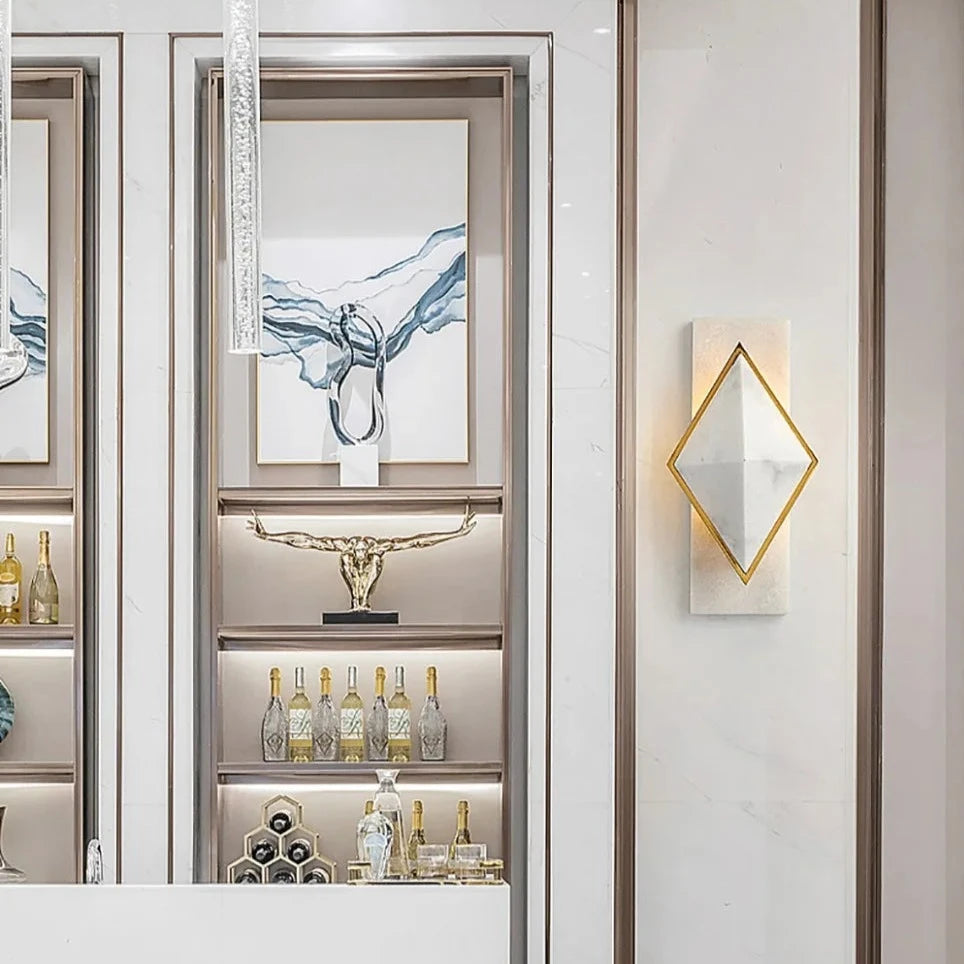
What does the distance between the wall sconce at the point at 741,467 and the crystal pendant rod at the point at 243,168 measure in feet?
5.56

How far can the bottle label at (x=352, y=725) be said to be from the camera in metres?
2.79

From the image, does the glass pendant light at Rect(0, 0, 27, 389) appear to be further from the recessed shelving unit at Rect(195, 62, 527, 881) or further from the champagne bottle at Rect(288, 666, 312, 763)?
the champagne bottle at Rect(288, 666, 312, 763)

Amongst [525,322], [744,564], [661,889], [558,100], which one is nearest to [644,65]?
[558,100]

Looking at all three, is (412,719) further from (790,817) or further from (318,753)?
(790,817)

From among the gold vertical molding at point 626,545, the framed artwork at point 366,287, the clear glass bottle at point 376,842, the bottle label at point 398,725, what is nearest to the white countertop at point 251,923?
the clear glass bottle at point 376,842

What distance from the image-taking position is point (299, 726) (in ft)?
9.11

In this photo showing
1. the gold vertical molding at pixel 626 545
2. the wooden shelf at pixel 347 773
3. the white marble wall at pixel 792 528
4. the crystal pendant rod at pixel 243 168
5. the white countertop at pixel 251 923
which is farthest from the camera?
the wooden shelf at pixel 347 773

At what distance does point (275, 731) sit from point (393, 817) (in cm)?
36

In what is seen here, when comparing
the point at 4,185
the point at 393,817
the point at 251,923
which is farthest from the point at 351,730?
the point at 4,185

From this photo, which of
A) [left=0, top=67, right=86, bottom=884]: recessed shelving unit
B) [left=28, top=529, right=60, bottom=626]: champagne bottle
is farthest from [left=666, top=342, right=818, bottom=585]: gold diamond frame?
[left=28, top=529, right=60, bottom=626]: champagne bottle

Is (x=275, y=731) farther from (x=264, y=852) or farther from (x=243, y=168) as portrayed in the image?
(x=243, y=168)

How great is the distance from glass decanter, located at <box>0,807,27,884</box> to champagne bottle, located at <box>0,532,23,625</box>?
435 mm

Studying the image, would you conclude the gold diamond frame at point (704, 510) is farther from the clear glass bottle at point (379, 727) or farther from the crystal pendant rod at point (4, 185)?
the crystal pendant rod at point (4, 185)

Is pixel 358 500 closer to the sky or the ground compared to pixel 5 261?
closer to the ground
